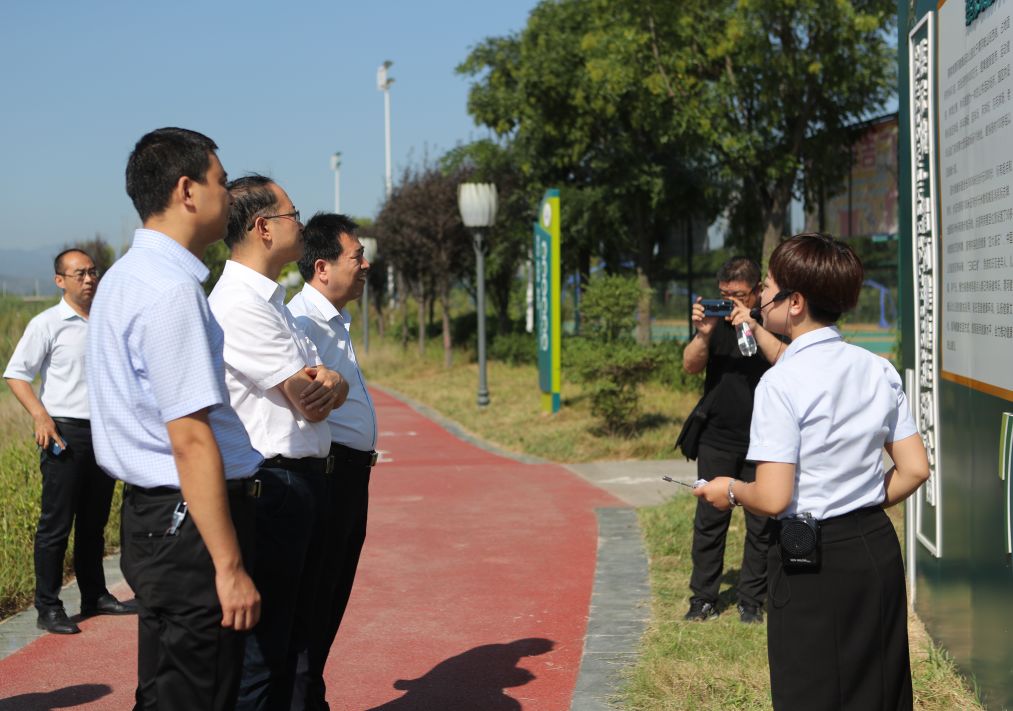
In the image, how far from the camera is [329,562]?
417cm

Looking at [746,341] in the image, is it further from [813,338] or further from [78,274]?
[78,274]

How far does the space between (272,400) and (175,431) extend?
0.88 m

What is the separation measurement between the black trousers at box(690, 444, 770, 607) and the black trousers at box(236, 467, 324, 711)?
9.69 ft

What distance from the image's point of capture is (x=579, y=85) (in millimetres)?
25375

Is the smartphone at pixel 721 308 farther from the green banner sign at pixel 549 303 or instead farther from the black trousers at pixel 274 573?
the green banner sign at pixel 549 303

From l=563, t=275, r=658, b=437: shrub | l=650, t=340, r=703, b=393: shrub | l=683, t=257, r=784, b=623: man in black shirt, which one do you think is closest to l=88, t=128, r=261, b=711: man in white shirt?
l=683, t=257, r=784, b=623: man in black shirt

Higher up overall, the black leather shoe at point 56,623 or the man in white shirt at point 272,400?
the man in white shirt at point 272,400

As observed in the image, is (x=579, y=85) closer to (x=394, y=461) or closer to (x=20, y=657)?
(x=394, y=461)

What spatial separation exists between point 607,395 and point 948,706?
344 inches

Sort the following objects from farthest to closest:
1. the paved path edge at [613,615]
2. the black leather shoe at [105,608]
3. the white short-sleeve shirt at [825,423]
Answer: the black leather shoe at [105,608]
the paved path edge at [613,615]
the white short-sleeve shirt at [825,423]

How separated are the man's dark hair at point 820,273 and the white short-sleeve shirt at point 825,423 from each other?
0.08 meters

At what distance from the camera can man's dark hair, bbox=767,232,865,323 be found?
3049 mm

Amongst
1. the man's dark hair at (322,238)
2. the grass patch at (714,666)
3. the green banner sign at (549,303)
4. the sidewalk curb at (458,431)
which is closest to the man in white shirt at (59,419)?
the man's dark hair at (322,238)

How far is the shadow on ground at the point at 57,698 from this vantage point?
487cm
